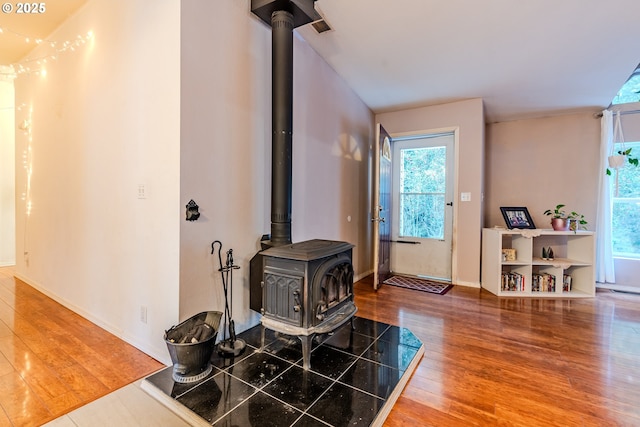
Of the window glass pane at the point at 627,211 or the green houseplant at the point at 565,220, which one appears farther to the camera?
the window glass pane at the point at 627,211

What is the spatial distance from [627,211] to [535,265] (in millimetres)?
1391

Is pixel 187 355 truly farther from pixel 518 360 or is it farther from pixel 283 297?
pixel 518 360

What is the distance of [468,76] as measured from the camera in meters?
3.27

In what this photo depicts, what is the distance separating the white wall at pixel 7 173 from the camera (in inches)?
172

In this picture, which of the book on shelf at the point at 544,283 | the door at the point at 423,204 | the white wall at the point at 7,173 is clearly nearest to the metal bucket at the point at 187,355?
the door at the point at 423,204

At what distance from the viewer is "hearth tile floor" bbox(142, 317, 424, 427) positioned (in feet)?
4.67

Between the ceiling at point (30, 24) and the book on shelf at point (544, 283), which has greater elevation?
the ceiling at point (30, 24)

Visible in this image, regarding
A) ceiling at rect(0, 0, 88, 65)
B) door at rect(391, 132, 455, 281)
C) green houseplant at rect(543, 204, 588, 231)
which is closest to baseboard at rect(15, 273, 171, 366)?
ceiling at rect(0, 0, 88, 65)

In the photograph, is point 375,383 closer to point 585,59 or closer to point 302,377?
point 302,377

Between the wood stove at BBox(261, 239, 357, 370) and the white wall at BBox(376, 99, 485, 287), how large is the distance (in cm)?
250

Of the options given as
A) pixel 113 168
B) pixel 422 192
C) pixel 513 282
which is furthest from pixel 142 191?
pixel 513 282

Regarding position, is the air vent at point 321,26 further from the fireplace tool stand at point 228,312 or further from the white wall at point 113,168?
the fireplace tool stand at point 228,312

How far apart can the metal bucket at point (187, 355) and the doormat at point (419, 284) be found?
2740mm

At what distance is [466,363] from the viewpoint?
201cm
